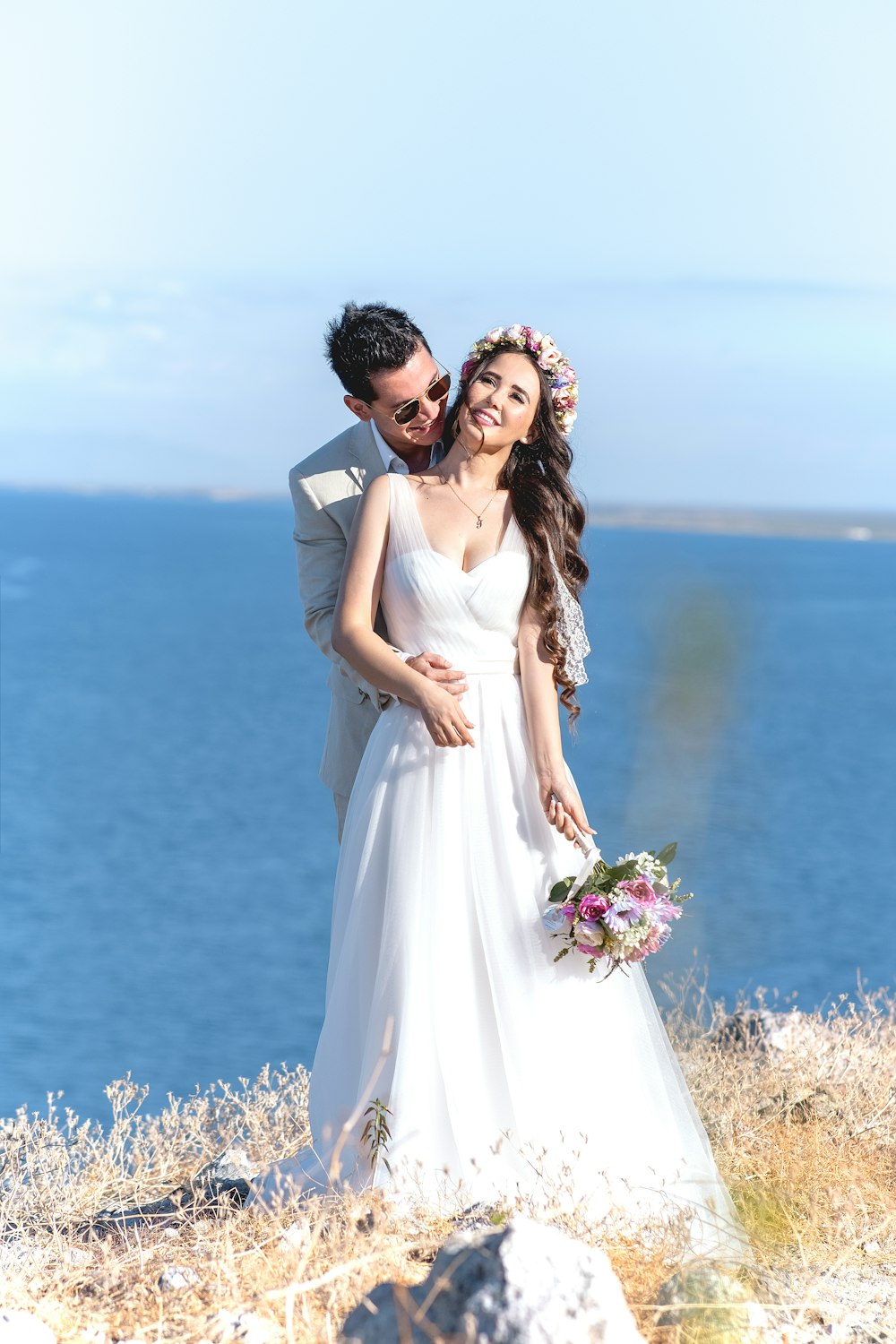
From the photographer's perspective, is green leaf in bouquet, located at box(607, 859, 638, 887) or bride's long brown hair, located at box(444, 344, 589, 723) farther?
bride's long brown hair, located at box(444, 344, 589, 723)

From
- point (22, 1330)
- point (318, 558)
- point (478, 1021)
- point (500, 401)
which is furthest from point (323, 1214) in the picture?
point (500, 401)

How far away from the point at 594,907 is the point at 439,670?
763 millimetres

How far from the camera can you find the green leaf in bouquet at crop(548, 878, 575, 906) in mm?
4039

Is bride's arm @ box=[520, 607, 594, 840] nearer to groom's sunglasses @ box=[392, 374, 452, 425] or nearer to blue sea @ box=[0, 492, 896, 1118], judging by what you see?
groom's sunglasses @ box=[392, 374, 452, 425]

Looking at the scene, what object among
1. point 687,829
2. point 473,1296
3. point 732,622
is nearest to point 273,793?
point 687,829

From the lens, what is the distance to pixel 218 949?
4600cm

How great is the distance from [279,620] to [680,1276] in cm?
8976

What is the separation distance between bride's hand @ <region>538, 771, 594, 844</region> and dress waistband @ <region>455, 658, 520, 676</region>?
319 mm

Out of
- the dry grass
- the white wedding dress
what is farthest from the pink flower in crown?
the dry grass

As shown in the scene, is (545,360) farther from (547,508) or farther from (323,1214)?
(323,1214)

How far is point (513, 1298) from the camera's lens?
104 inches

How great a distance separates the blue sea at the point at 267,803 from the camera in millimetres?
40219

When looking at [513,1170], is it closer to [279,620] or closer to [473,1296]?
[473,1296]

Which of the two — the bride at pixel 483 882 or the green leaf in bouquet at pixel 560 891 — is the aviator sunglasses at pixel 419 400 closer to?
the bride at pixel 483 882
